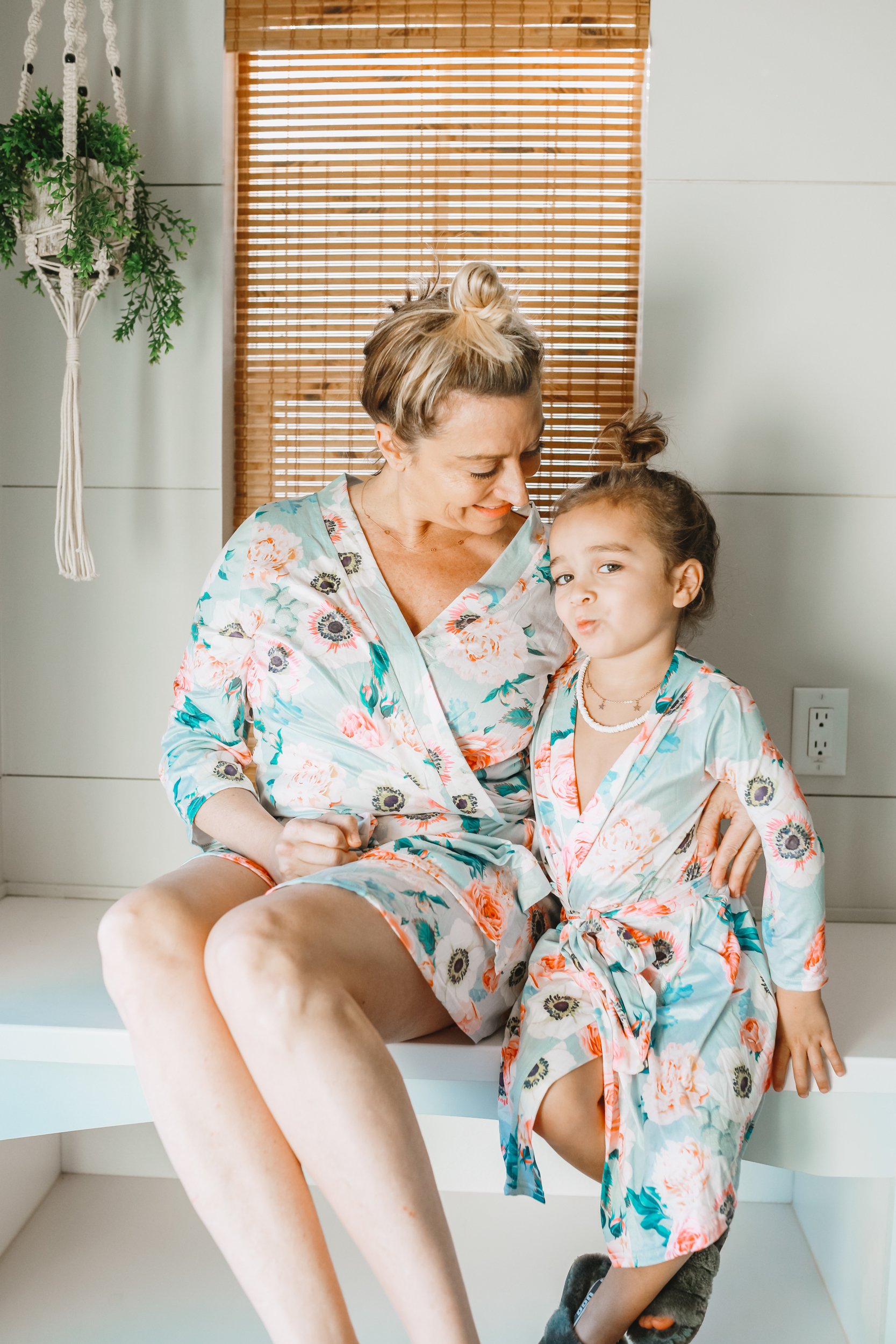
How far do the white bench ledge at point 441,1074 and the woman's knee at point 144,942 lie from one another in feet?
0.72

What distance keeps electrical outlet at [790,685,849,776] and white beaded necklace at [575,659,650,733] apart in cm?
47

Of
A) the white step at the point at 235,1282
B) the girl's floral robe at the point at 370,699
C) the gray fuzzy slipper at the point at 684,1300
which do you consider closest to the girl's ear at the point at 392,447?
the girl's floral robe at the point at 370,699

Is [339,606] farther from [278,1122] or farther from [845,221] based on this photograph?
[845,221]

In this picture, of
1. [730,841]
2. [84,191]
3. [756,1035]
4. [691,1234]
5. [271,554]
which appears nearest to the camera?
[691,1234]

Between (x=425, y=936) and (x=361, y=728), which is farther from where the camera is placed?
(x=361, y=728)

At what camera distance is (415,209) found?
171cm

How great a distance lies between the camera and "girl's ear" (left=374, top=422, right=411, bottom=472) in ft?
4.46

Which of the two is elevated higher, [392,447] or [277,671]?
[392,447]

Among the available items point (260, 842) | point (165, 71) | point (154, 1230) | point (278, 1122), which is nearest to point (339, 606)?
point (260, 842)

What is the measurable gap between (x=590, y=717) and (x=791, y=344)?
2.41 ft

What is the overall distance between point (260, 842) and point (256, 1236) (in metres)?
0.46

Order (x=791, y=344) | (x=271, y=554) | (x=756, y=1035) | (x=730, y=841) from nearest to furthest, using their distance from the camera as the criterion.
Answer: (x=756, y=1035) < (x=730, y=841) < (x=271, y=554) < (x=791, y=344)

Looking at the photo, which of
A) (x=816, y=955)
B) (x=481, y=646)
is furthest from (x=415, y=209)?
(x=816, y=955)

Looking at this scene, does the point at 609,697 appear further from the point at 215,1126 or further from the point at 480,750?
the point at 215,1126
